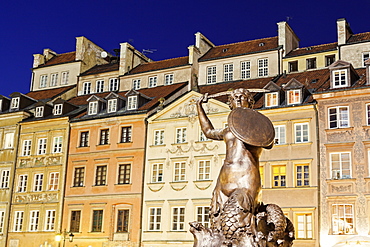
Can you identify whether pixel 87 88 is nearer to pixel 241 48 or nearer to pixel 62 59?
pixel 62 59

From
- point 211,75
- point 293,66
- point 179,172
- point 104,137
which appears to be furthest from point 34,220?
point 293,66

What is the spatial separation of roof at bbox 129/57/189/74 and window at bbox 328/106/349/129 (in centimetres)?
1293

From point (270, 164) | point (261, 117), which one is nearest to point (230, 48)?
point (270, 164)

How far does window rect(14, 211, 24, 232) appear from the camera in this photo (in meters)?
35.6

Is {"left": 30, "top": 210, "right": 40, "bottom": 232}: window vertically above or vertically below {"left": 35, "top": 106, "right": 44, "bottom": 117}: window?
below

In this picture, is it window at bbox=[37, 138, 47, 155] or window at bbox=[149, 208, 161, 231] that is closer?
window at bbox=[149, 208, 161, 231]

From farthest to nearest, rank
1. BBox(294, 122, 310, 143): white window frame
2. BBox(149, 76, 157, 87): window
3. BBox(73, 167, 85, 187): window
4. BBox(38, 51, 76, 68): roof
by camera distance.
→ BBox(38, 51, 76, 68): roof → BBox(149, 76, 157, 87): window → BBox(73, 167, 85, 187): window → BBox(294, 122, 310, 143): white window frame

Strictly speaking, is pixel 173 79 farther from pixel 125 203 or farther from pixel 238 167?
pixel 238 167

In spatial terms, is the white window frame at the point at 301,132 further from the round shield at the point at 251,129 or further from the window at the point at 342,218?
the round shield at the point at 251,129

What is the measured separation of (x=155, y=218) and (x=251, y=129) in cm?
2446

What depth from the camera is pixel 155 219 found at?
3125cm

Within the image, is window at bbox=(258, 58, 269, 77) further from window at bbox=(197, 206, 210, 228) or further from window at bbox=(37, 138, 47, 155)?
window at bbox=(37, 138, 47, 155)

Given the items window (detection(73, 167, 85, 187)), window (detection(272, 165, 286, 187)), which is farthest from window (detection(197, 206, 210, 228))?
window (detection(73, 167, 85, 187))

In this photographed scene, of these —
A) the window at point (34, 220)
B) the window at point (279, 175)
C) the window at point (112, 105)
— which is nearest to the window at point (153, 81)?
the window at point (112, 105)
